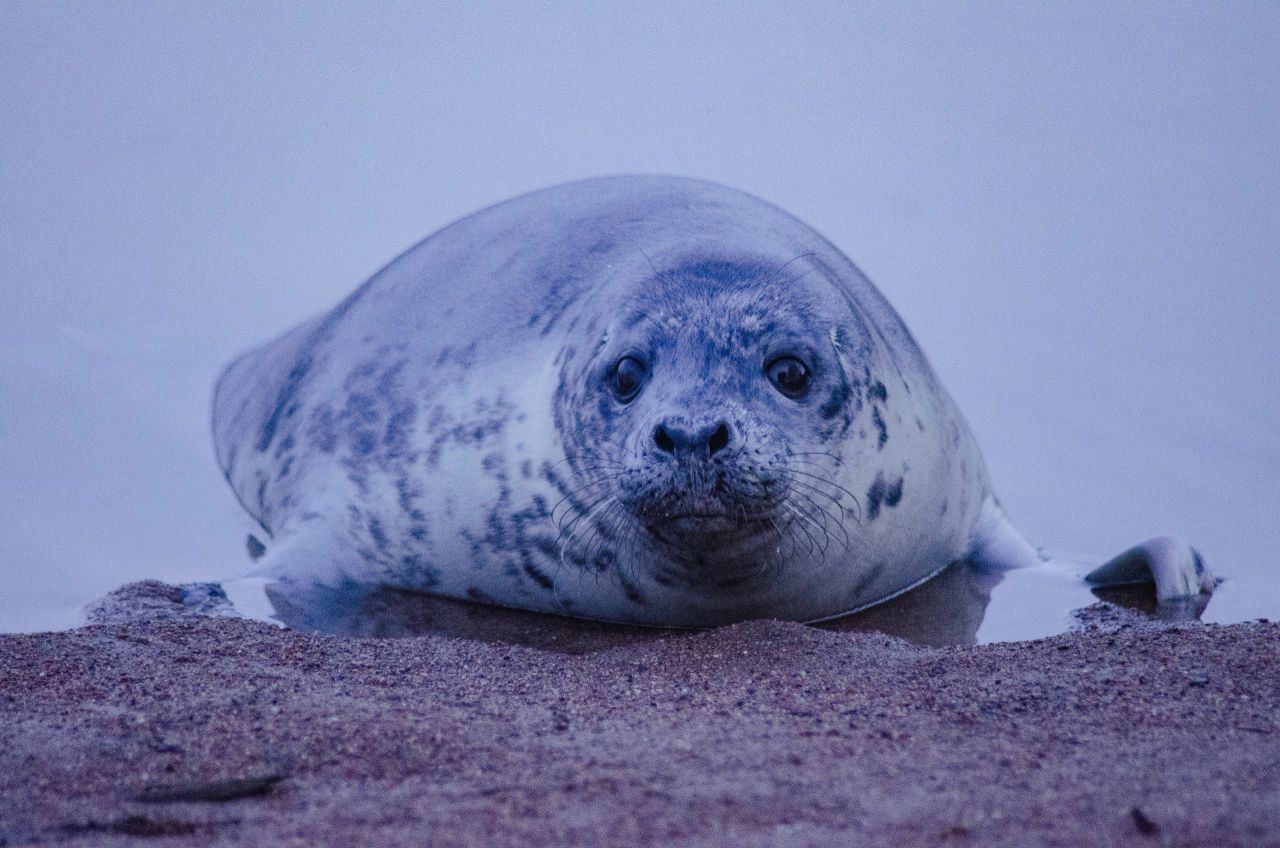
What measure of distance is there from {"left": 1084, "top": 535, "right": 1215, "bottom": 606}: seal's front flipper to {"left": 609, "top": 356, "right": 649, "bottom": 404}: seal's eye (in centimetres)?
144

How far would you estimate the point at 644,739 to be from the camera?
213 cm

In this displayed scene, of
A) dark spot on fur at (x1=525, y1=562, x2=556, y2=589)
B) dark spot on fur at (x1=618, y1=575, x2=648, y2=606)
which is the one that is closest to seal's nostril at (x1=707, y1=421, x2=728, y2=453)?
dark spot on fur at (x1=618, y1=575, x2=648, y2=606)

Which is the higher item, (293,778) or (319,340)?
(319,340)

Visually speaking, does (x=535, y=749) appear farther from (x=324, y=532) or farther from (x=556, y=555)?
(x=324, y=532)

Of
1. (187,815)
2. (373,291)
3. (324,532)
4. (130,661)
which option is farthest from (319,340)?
(187,815)

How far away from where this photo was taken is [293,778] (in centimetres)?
195

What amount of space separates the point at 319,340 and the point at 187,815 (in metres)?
3.14

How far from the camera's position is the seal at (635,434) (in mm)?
3215

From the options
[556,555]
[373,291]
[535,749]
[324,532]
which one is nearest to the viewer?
[535,749]

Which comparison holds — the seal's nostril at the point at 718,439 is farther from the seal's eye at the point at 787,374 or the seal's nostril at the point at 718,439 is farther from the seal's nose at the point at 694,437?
the seal's eye at the point at 787,374

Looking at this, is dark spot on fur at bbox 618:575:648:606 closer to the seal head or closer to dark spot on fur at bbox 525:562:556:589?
the seal head

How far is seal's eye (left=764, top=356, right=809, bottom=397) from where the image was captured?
330 centimetres

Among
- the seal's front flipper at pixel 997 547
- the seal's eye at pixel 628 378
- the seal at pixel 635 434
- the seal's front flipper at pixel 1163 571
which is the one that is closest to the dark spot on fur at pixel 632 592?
the seal at pixel 635 434

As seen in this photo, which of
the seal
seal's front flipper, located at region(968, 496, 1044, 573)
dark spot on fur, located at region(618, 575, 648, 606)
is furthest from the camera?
seal's front flipper, located at region(968, 496, 1044, 573)
